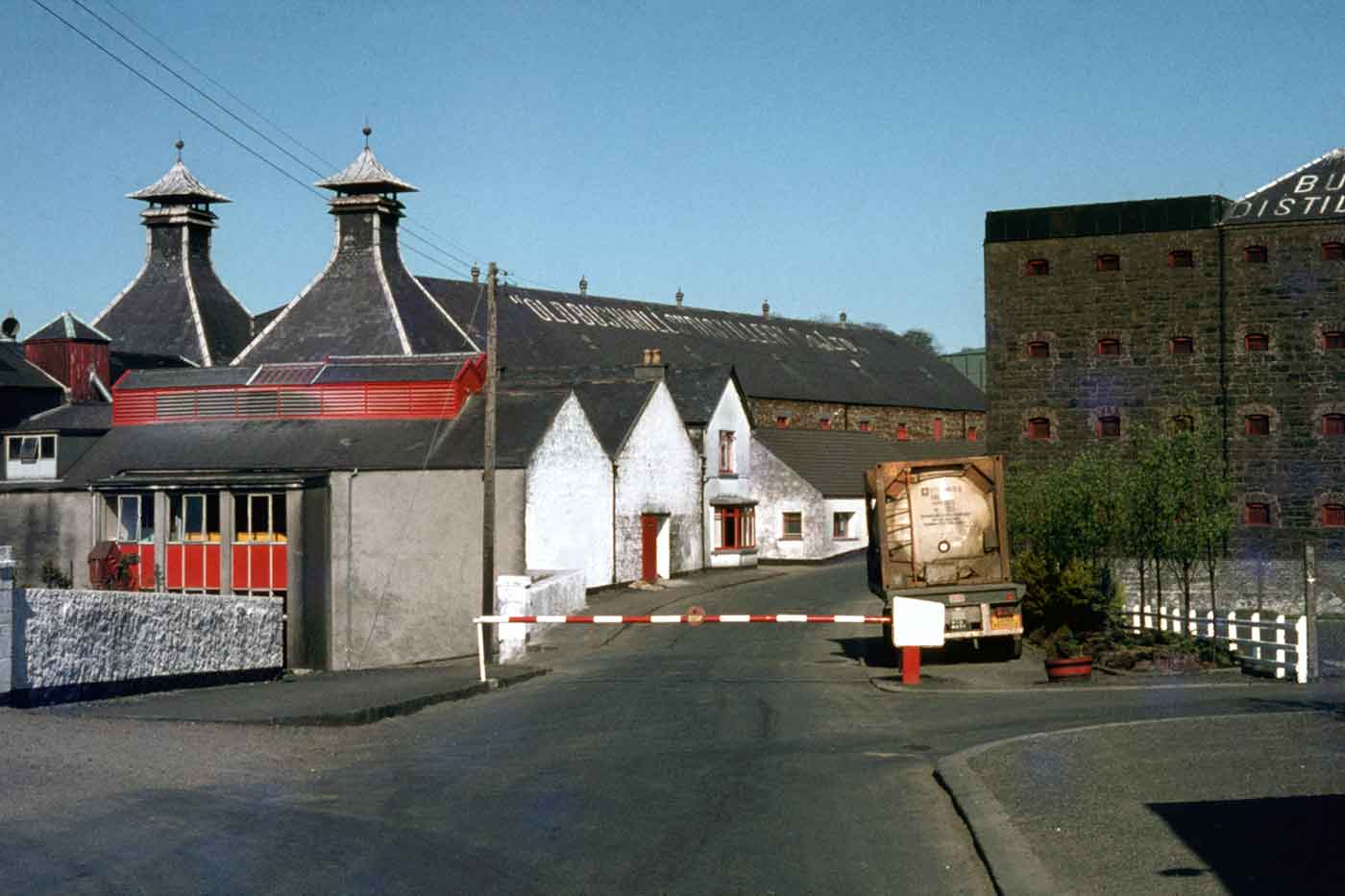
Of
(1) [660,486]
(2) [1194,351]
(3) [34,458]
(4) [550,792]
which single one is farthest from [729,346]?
(4) [550,792]

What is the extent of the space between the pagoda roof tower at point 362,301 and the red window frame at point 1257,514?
31.4 metres

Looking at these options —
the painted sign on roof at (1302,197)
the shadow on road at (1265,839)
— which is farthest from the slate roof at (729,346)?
the shadow on road at (1265,839)

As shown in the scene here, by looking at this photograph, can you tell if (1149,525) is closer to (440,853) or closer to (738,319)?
(440,853)

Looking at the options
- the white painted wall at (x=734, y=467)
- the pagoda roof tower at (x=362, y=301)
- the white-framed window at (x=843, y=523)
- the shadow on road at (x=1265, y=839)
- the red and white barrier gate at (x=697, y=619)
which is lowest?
the shadow on road at (x=1265, y=839)

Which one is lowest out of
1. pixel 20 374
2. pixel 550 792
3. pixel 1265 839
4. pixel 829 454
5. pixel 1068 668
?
pixel 1068 668

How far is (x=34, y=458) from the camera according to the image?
1870 inches

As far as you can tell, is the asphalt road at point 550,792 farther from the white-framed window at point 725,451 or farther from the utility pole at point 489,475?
the white-framed window at point 725,451

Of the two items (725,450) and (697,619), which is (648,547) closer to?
(725,450)

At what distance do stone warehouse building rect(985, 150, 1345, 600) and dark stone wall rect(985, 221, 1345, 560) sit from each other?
5 cm

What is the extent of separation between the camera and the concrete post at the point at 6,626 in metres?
16.3

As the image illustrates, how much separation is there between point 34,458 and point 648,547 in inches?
837

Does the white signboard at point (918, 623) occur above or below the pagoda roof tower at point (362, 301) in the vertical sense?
below

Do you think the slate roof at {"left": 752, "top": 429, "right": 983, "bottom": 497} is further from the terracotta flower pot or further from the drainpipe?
the terracotta flower pot

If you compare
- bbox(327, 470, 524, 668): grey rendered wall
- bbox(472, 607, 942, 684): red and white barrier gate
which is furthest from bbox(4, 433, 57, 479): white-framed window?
bbox(472, 607, 942, 684): red and white barrier gate
